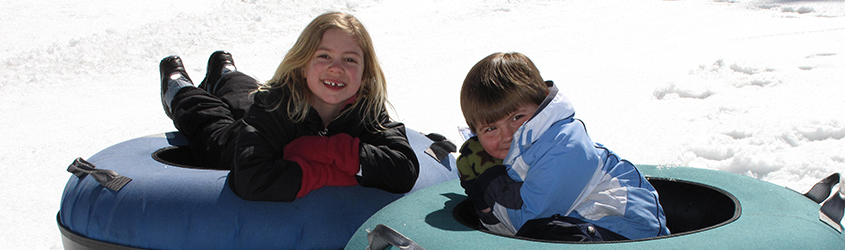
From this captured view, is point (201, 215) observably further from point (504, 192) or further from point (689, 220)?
point (689, 220)

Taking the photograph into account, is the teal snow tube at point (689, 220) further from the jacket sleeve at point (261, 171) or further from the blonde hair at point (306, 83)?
the blonde hair at point (306, 83)

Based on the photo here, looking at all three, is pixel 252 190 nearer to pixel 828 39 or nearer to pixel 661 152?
pixel 661 152

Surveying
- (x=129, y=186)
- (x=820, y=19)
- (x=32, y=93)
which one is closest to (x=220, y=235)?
(x=129, y=186)

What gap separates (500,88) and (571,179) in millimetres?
324

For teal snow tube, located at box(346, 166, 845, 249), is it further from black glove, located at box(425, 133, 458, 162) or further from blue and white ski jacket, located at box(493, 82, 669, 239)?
black glove, located at box(425, 133, 458, 162)

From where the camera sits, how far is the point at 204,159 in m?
2.94

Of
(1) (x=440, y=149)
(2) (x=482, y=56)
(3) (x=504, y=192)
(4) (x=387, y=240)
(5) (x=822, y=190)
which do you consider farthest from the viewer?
(2) (x=482, y=56)

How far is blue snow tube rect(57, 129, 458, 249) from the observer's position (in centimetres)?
211

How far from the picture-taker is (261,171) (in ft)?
6.79

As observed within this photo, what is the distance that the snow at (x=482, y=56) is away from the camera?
421cm

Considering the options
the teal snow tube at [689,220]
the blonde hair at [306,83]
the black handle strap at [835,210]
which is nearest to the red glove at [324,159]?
the blonde hair at [306,83]

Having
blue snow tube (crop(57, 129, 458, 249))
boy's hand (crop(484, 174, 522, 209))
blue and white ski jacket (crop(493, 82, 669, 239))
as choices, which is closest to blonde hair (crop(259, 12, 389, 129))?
blue snow tube (crop(57, 129, 458, 249))

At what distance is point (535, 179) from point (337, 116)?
102 cm

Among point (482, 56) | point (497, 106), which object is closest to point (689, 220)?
point (497, 106)
